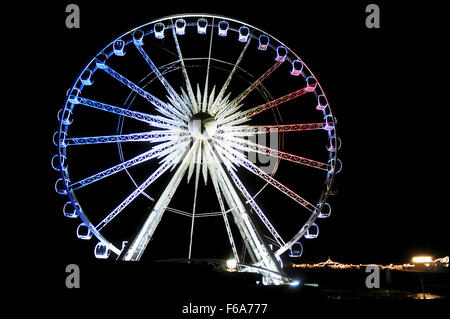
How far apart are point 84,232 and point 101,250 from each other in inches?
32.5

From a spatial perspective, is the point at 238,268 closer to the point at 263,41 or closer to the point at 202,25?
the point at 263,41

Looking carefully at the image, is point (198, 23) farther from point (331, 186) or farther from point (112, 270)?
point (112, 270)

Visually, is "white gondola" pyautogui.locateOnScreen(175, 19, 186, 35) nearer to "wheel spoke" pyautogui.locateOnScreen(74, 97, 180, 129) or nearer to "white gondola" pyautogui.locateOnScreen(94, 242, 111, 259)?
"wheel spoke" pyautogui.locateOnScreen(74, 97, 180, 129)

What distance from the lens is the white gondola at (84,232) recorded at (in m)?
12.3

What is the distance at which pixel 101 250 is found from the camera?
1216 cm

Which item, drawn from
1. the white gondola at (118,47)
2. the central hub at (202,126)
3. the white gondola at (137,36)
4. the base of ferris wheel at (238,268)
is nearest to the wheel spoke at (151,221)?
the central hub at (202,126)

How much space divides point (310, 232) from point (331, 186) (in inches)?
67.4

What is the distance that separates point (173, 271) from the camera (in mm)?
8289

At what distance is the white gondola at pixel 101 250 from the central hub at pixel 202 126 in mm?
4555

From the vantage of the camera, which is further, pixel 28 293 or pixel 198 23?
pixel 198 23

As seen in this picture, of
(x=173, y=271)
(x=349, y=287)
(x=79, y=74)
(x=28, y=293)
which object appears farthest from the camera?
(x=349, y=287)

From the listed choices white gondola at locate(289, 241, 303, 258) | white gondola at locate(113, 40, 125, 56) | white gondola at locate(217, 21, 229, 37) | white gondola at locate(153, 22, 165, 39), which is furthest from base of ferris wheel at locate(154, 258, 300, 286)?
white gondola at locate(217, 21, 229, 37)

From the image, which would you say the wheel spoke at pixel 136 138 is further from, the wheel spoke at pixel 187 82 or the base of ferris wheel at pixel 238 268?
the base of ferris wheel at pixel 238 268
